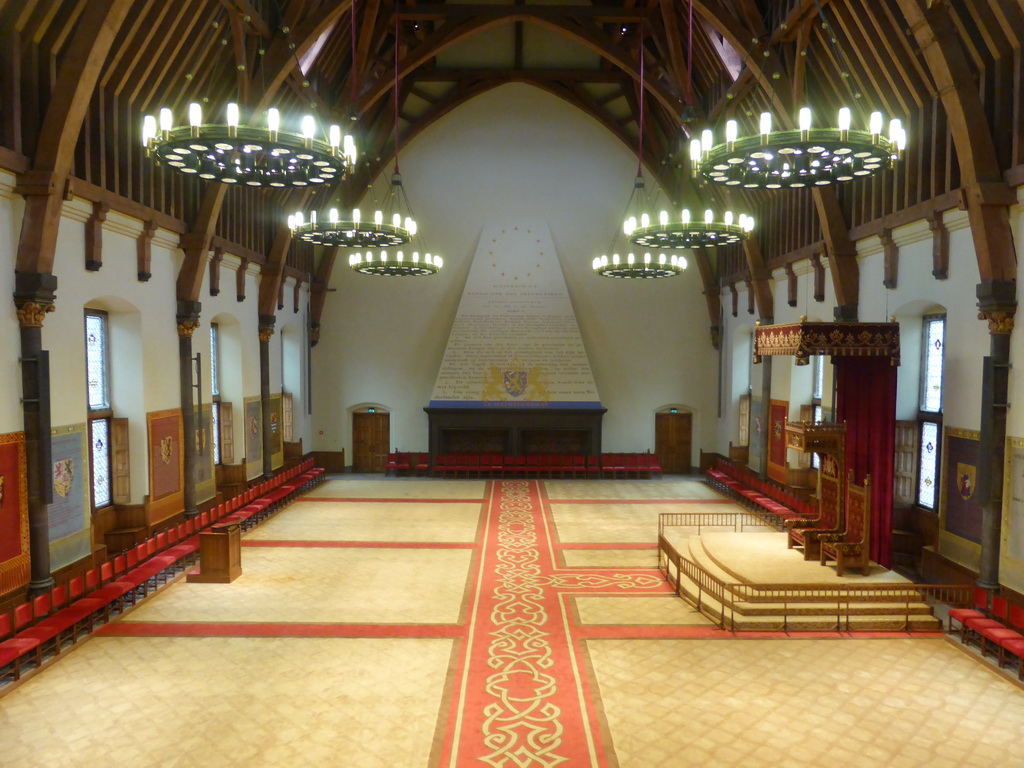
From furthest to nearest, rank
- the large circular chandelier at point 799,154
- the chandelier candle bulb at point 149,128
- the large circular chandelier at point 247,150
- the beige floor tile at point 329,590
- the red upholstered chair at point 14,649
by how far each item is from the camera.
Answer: the beige floor tile at point 329,590
the red upholstered chair at point 14,649
the chandelier candle bulb at point 149,128
the large circular chandelier at point 799,154
the large circular chandelier at point 247,150

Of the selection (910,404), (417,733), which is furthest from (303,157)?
(910,404)

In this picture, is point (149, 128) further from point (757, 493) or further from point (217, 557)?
point (757, 493)

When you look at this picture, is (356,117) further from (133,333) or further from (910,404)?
(910,404)

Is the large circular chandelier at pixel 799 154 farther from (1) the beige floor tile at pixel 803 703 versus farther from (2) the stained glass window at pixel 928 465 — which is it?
(1) the beige floor tile at pixel 803 703

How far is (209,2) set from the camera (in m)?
11.3

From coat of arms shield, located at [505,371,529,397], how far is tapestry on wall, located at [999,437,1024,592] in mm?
13755

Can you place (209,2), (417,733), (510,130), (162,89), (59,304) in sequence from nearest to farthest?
1. (417,733)
2. (59,304)
3. (209,2)
4. (162,89)
5. (510,130)

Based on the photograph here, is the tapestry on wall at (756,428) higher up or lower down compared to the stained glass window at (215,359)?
lower down

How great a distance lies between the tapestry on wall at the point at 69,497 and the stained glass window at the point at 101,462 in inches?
33.2

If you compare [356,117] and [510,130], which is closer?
[356,117]

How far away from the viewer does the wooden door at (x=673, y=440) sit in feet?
75.5

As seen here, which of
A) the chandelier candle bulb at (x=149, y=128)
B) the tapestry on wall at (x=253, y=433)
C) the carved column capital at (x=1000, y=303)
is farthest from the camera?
the tapestry on wall at (x=253, y=433)

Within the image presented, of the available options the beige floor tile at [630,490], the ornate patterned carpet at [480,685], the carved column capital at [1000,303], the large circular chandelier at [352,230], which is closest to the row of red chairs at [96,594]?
the ornate patterned carpet at [480,685]

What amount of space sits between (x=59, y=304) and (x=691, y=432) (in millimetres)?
18252
